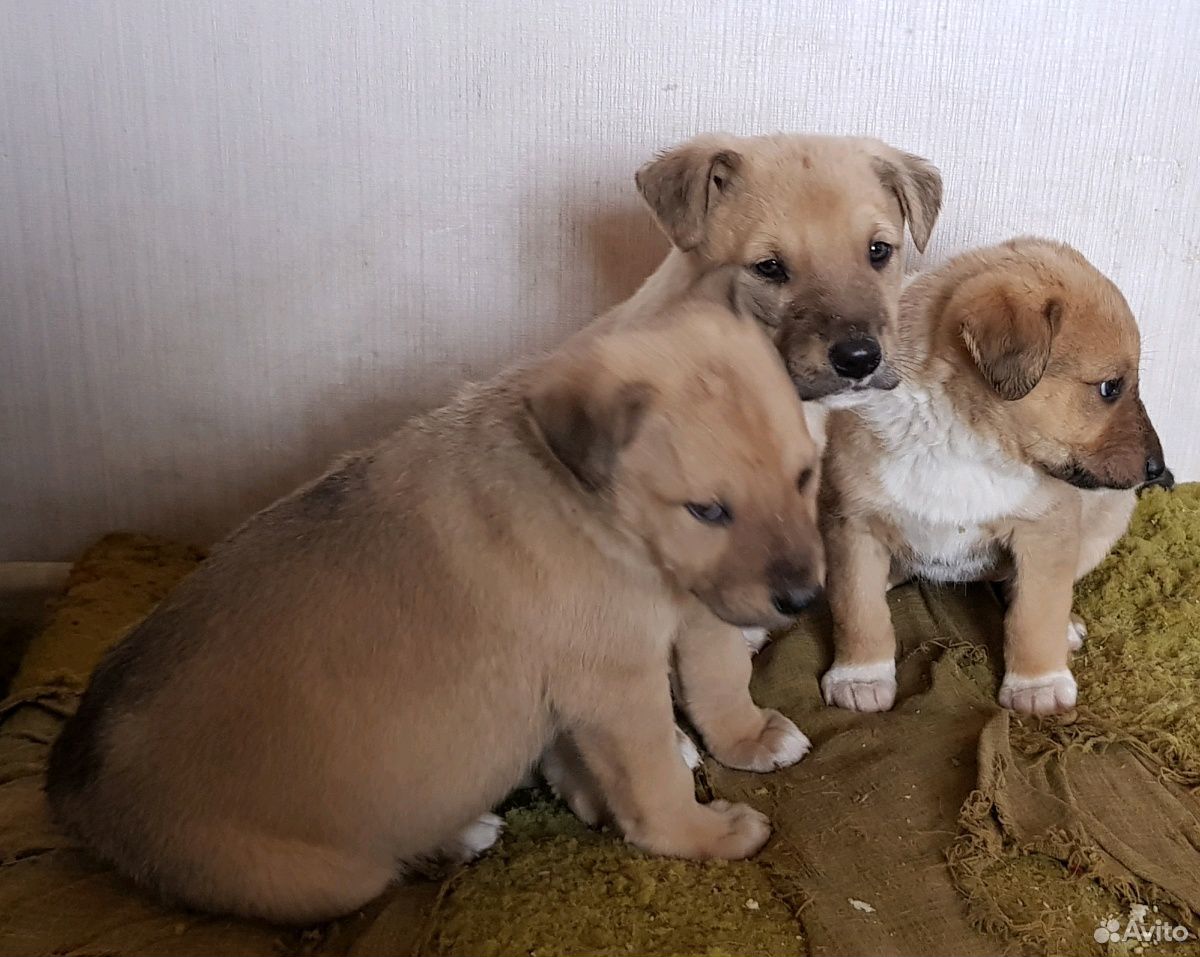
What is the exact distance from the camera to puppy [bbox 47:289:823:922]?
2035 millimetres

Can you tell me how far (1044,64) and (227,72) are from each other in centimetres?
256

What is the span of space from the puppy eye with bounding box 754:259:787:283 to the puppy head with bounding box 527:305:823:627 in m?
0.66

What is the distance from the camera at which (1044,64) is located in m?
3.39

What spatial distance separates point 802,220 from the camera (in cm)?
263

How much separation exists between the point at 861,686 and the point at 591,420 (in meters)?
1.36

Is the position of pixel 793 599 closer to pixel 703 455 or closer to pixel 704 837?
pixel 703 455

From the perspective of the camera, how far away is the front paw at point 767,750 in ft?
8.57

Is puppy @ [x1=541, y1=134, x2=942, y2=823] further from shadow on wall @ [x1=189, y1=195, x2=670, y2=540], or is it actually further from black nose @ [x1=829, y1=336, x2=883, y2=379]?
shadow on wall @ [x1=189, y1=195, x2=670, y2=540]

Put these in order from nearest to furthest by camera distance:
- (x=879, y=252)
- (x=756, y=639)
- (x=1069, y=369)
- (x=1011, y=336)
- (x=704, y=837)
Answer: (x=704, y=837) → (x=1011, y=336) → (x=1069, y=369) → (x=879, y=252) → (x=756, y=639)

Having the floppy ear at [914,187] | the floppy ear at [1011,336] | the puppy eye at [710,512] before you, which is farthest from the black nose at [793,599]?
the floppy ear at [914,187]

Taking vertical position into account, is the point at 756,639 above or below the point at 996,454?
below

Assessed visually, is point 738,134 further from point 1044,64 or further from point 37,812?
point 37,812

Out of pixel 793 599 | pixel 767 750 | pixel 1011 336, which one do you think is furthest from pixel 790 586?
pixel 1011 336

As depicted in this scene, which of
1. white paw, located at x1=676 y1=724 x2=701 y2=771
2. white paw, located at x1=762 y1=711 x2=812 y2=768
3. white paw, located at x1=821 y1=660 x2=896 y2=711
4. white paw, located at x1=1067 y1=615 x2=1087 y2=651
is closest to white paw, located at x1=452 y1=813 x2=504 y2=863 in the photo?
white paw, located at x1=676 y1=724 x2=701 y2=771
